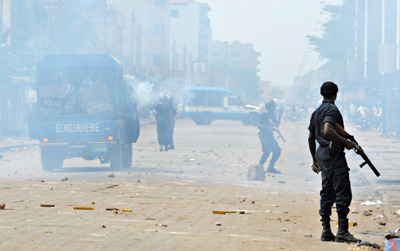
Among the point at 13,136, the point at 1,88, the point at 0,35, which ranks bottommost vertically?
the point at 13,136

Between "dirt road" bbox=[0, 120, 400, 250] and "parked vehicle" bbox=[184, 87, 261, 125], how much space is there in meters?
31.8

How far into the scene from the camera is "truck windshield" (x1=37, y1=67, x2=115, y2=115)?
16.0 m

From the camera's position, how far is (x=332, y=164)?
658 centimetres

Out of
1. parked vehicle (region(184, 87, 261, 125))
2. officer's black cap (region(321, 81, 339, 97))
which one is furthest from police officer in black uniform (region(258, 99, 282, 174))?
parked vehicle (region(184, 87, 261, 125))

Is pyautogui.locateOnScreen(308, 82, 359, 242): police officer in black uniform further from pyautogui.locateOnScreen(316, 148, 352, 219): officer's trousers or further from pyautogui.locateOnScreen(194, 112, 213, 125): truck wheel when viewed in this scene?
pyautogui.locateOnScreen(194, 112, 213, 125): truck wheel

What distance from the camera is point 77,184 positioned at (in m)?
12.3

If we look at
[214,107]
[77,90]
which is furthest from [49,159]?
[214,107]

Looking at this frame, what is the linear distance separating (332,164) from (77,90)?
10.3m

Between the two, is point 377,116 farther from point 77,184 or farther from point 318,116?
point 318,116

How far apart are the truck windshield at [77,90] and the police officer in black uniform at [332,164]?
9810 mm

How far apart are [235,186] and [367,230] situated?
536cm

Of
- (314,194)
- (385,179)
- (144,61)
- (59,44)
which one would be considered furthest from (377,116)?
(144,61)

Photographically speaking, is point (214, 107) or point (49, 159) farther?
point (214, 107)

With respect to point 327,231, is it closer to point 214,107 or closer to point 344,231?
point 344,231
